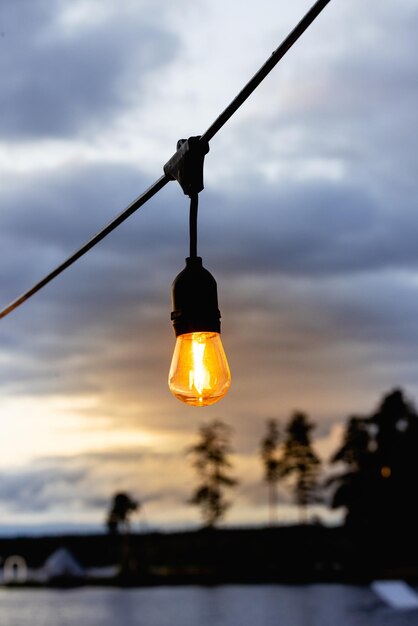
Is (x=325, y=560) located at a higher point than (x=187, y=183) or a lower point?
higher

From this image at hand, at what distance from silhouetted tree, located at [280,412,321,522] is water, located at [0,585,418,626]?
27.5ft

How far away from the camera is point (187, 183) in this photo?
2.94 meters

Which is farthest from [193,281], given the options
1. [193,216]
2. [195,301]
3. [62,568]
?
[62,568]

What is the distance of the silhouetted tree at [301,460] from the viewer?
87500mm

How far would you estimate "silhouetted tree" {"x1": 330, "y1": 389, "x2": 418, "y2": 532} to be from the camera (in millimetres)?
64625

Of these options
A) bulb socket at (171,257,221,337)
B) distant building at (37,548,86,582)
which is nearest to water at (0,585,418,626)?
distant building at (37,548,86,582)

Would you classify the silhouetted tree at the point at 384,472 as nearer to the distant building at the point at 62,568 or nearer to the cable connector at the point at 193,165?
the distant building at the point at 62,568

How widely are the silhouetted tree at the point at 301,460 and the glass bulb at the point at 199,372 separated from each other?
85898 mm

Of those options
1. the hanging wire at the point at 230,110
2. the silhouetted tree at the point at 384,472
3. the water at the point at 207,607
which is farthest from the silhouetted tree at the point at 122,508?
the hanging wire at the point at 230,110

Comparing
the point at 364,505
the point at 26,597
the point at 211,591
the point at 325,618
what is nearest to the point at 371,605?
the point at 325,618

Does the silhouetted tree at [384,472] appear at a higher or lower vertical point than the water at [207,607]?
higher

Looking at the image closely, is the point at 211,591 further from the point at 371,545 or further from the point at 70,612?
the point at 371,545

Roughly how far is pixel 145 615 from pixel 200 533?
60.6 ft

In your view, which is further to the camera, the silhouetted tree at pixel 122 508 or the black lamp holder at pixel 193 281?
the silhouetted tree at pixel 122 508
